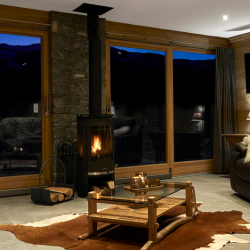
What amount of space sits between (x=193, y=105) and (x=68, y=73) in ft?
8.32

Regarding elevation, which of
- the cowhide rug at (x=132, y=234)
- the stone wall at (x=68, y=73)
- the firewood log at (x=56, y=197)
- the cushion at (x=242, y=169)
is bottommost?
the cowhide rug at (x=132, y=234)

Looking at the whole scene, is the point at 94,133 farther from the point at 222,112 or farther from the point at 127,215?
the point at 222,112

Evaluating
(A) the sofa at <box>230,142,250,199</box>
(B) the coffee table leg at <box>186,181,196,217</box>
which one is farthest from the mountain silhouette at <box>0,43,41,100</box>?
(A) the sofa at <box>230,142,250,199</box>

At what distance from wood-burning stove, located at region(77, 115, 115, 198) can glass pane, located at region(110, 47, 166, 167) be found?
3.22ft

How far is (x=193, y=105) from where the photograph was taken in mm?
6402

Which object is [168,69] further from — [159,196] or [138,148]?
[159,196]

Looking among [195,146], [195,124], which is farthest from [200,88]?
[195,146]

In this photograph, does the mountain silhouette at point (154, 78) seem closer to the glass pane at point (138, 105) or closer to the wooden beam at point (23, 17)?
the glass pane at point (138, 105)

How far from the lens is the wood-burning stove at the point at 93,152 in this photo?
4.47 m

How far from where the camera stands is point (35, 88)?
4.92 metres

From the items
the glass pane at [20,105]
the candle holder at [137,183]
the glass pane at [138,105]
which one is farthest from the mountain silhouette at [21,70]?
the candle holder at [137,183]

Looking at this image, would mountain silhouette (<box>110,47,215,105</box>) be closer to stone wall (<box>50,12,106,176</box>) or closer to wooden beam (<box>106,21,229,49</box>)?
wooden beam (<box>106,21,229,49</box>)

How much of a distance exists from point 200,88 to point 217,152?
1.22 metres

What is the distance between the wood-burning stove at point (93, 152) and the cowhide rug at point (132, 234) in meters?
1.03
